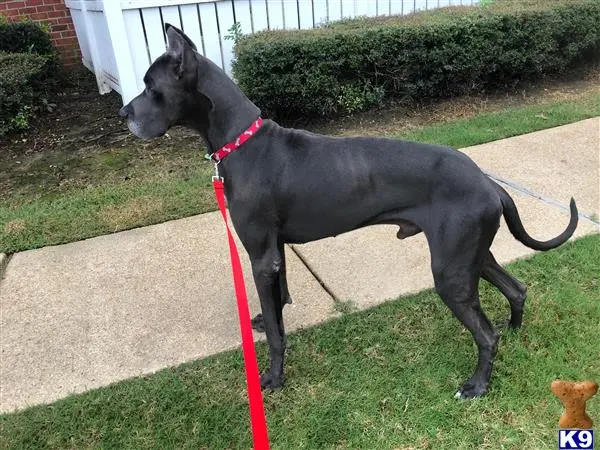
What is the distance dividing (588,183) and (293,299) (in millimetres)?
2984

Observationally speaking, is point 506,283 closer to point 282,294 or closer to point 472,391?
point 472,391

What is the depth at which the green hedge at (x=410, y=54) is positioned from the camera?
6219mm

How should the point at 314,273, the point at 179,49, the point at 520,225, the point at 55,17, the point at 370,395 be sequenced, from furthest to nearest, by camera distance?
the point at 55,17 < the point at 314,273 < the point at 370,395 < the point at 520,225 < the point at 179,49

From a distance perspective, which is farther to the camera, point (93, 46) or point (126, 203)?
point (93, 46)

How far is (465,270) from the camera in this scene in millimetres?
2576

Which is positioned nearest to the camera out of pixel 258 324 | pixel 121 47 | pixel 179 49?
pixel 179 49

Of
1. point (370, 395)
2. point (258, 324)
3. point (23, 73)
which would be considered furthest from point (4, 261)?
point (23, 73)

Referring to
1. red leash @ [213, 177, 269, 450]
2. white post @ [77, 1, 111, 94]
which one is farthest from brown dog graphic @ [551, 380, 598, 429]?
white post @ [77, 1, 111, 94]

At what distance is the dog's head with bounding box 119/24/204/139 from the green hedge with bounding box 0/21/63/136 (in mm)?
4770

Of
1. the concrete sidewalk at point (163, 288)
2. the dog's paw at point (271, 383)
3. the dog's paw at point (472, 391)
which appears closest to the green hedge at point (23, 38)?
the concrete sidewalk at point (163, 288)

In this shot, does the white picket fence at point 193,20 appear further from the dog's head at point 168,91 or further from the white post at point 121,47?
the dog's head at point 168,91

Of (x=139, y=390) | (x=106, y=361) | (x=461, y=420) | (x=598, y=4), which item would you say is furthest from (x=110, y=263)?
(x=598, y=4)

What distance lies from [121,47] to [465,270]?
5.47 m

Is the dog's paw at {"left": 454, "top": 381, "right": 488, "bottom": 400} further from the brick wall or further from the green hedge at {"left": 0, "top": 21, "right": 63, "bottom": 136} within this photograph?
the brick wall
